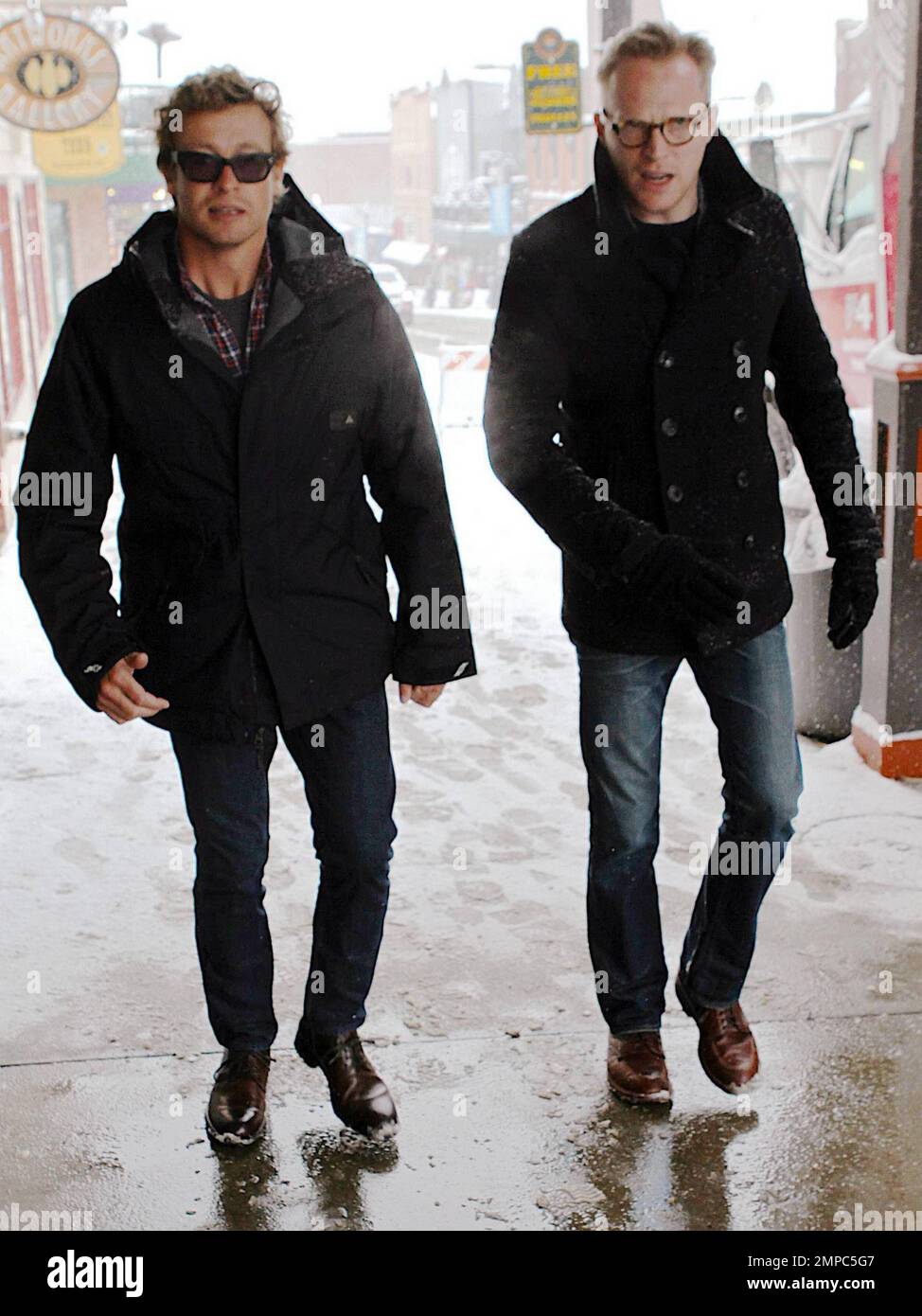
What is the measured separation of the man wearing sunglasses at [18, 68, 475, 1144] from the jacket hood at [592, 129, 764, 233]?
0.45m

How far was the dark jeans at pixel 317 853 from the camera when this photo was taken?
285 cm

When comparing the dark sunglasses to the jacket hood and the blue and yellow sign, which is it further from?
the blue and yellow sign

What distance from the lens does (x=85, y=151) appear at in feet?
57.6

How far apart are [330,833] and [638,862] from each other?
63 cm

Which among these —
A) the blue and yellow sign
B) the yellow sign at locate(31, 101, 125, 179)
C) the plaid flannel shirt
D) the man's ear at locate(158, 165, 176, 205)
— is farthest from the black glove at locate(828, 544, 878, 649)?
the yellow sign at locate(31, 101, 125, 179)

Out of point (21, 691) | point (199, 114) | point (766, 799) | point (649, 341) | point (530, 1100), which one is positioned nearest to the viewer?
point (199, 114)

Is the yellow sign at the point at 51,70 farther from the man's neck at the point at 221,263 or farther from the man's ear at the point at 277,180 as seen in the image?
the man's neck at the point at 221,263

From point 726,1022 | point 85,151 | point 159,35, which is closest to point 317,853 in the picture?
point 726,1022

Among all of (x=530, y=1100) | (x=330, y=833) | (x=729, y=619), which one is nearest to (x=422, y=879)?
(x=530, y=1100)

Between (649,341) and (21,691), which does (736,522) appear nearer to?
(649,341)

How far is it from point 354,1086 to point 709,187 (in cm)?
189

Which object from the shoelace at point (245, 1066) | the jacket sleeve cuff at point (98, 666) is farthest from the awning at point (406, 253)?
the jacket sleeve cuff at point (98, 666)

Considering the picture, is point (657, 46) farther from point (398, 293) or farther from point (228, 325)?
point (398, 293)

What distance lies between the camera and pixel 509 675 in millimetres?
6676
